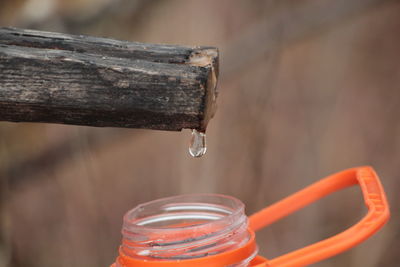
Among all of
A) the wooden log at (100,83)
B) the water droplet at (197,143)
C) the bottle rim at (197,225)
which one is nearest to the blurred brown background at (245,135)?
the bottle rim at (197,225)

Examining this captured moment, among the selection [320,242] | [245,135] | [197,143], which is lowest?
[320,242]

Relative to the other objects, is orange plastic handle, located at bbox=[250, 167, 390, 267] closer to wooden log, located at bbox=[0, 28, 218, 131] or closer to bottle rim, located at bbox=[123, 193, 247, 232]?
bottle rim, located at bbox=[123, 193, 247, 232]

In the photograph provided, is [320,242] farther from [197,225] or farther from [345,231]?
[197,225]

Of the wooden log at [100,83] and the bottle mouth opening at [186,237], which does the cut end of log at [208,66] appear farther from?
the bottle mouth opening at [186,237]

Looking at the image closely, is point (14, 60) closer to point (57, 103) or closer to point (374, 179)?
point (57, 103)

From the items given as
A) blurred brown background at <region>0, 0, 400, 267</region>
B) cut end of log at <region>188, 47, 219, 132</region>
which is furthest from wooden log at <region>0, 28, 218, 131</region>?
blurred brown background at <region>0, 0, 400, 267</region>

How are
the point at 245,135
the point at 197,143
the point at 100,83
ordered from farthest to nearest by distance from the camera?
the point at 245,135 → the point at 197,143 → the point at 100,83

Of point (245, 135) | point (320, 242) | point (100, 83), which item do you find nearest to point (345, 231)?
point (320, 242)
